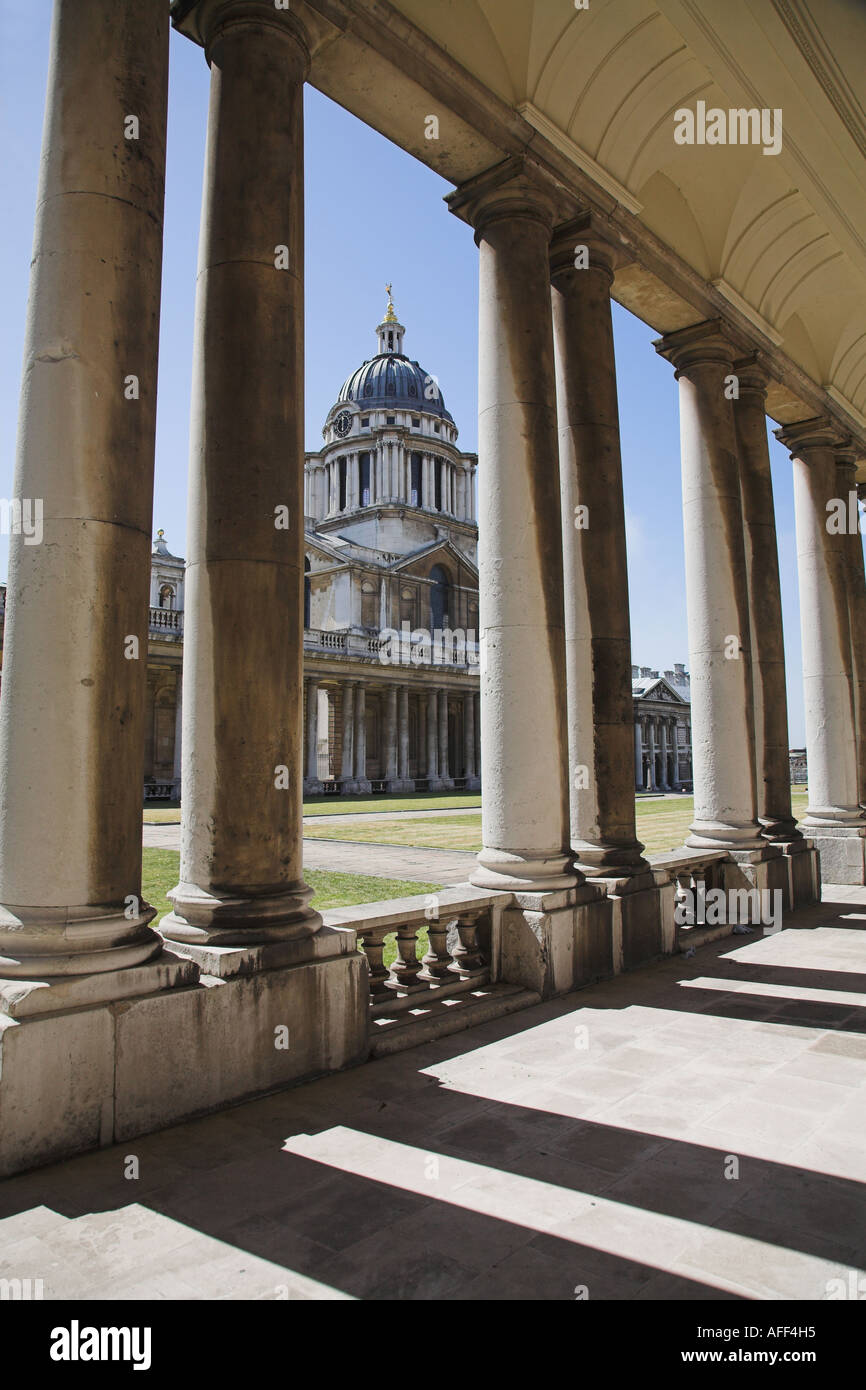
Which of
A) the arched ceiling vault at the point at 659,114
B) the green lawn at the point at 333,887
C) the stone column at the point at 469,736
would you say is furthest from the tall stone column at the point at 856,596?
the stone column at the point at 469,736

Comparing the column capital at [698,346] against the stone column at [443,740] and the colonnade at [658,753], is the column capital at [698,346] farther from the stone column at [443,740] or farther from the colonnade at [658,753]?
the colonnade at [658,753]

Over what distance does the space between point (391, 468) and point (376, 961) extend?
88687mm

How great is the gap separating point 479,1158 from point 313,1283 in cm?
145

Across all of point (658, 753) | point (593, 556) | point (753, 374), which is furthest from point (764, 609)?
point (658, 753)

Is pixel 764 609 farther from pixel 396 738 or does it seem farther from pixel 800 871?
pixel 396 738

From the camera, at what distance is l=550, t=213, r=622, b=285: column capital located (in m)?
10.1

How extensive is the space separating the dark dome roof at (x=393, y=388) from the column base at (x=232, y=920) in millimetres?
97197

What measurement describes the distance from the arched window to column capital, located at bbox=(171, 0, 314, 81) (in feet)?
257

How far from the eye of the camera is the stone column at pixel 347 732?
2699 inches

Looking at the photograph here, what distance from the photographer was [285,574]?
20.4 ft

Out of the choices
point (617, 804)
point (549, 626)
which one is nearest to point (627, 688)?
point (617, 804)

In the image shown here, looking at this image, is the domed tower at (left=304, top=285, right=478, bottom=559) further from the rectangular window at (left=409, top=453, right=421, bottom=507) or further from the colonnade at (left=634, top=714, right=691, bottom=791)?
the colonnade at (left=634, top=714, right=691, bottom=791)

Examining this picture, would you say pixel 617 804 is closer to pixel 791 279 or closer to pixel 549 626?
pixel 549 626

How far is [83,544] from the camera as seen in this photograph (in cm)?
515
